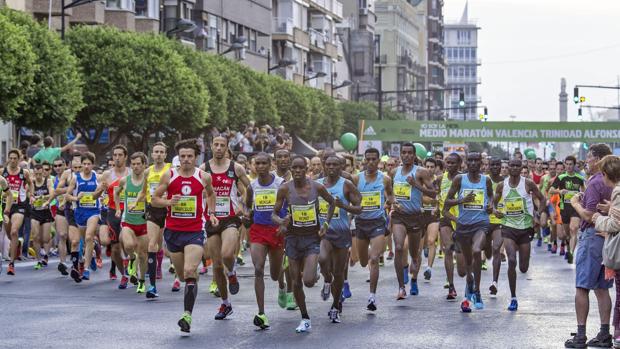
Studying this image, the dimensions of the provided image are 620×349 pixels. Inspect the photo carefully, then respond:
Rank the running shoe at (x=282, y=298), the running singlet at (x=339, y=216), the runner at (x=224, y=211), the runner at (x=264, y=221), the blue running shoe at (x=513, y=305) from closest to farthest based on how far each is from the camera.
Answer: the runner at (x=264, y=221)
the running singlet at (x=339, y=216)
the runner at (x=224, y=211)
the running shoe at (x=282, y=298)
the blue running shoe at (x=513, y=305)

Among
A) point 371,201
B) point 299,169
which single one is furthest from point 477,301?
point 299,169

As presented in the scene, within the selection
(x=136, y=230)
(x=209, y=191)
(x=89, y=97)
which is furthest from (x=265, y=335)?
(x=89, y=97)

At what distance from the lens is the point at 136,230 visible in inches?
720

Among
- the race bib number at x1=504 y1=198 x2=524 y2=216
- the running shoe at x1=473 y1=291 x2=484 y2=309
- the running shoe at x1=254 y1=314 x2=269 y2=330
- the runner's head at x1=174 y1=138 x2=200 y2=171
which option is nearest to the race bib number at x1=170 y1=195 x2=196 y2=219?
the runner's head at x1=174 y1=138 x2=200 y2=171

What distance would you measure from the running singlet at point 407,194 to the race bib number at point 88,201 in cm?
476

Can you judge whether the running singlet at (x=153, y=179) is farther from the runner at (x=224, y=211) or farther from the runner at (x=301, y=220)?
the runner at (x=301, y=220)

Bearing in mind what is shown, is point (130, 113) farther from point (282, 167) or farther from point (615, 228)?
point (615, 228)

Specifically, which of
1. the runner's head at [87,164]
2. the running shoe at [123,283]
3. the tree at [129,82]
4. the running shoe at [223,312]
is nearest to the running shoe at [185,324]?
the running shoe at [223,312]

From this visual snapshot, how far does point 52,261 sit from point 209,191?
37.2 ft

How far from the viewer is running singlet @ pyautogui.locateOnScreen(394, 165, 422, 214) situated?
704 inches

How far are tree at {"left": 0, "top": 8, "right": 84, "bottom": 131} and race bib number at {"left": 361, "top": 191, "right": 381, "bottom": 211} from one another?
21.6m

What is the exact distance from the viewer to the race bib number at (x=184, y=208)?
14.1 m

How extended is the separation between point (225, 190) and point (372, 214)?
6.40 feet

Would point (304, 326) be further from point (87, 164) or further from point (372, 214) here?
point (87, 164)
